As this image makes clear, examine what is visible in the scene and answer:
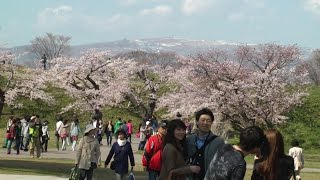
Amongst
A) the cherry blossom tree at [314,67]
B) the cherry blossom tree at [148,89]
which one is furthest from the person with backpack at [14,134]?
the cherry blossom tree at [314,67]

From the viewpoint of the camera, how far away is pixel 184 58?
32.3 m

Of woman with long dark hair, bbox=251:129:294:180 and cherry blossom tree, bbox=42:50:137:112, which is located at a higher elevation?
woman with long dark hair, bbox=251:129:294:180

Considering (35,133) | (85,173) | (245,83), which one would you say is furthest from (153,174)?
(245,83)

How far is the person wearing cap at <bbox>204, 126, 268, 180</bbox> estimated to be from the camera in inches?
187

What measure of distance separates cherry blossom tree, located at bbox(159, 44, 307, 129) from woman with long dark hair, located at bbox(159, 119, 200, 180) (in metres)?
21.5

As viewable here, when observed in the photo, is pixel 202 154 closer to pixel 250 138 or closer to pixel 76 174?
pixel 250 138

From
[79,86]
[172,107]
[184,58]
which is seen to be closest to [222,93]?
[184,58]

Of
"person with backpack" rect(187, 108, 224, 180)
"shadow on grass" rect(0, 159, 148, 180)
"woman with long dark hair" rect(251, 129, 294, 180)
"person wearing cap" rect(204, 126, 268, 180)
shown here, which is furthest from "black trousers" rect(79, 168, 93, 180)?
"person wearing cap" rect(204, 126, 268, 180)

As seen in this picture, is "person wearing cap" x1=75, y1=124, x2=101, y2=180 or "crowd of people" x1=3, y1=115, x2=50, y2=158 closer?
"person wearing cap" x1=75, y1=124, x2=101, y2=180

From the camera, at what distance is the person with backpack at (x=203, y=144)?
6215 millimetres

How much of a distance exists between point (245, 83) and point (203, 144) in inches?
910

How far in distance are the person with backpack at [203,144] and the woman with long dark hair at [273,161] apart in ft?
2.60

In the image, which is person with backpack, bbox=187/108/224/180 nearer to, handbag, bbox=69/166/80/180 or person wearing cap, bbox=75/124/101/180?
person wearing cap, bbox=75/124/101/180

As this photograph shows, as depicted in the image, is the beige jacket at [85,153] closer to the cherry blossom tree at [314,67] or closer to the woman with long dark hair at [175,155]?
the woman with long dark hair at [175,155]
